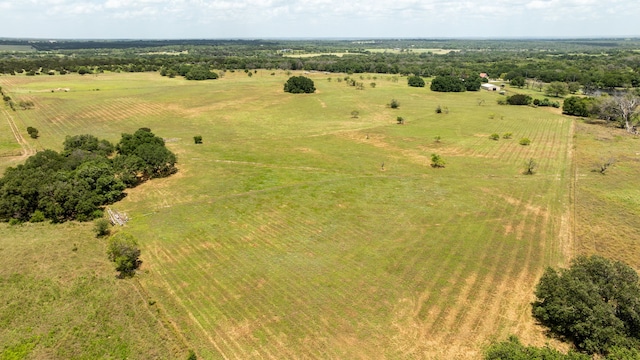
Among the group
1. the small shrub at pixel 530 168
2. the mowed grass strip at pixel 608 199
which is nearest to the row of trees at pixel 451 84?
the mowed grass strip at pixel 608 199

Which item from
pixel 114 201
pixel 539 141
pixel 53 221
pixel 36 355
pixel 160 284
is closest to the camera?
pixel 36 355

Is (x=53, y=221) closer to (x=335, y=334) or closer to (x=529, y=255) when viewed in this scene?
(x=335, y=334)

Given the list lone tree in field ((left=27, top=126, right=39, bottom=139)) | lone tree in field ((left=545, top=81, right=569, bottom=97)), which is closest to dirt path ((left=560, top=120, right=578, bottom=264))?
lone tree in field ((left=545, top=81, right=569, bottom=97))

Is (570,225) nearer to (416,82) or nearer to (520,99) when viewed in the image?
(520,99)

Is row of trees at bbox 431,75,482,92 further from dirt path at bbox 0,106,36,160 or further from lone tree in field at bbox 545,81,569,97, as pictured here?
dirt path at bbox 0,106,36,160

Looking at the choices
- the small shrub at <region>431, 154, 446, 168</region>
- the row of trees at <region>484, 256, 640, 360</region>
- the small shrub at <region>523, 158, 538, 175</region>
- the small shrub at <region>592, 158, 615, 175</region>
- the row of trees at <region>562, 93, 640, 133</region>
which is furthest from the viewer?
the row of trees at <region>562, 93, 640, 133</region>

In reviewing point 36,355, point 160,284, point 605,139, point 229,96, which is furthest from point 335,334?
point 229,96
